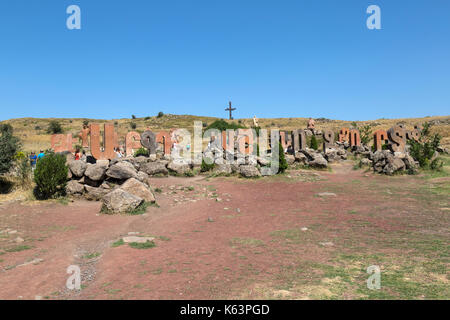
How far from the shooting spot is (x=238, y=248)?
669cm

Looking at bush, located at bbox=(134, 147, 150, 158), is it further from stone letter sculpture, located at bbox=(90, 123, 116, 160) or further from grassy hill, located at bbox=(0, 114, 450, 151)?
grassy hill, located at bbox=(0, 114, 450, 151)

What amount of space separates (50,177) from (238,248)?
9259 mm

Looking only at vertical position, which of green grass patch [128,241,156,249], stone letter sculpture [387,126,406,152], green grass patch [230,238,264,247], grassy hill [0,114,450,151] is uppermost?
grassy hill [0,114,450,151]

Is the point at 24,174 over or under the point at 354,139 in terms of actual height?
under

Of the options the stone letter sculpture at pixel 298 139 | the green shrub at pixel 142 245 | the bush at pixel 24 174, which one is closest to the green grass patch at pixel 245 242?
the green shrub at pixel 142 245

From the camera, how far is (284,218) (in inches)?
377

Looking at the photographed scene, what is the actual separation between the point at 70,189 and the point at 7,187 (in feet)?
11.8

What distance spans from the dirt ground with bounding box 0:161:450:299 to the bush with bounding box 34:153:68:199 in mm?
798

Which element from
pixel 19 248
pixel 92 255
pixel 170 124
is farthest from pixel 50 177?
pixel 170 124

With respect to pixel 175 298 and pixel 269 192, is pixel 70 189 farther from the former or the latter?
pixel 175 298

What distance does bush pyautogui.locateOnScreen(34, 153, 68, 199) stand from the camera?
1200cm

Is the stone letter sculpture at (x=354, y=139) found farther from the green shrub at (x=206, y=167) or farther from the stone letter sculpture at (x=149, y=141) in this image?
the stone letter sculpture at (x=149, y=141)

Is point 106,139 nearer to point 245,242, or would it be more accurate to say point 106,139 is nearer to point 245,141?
point 245,242

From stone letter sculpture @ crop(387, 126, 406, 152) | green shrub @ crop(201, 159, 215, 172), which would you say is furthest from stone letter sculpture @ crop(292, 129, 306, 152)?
green shrub @ crop(201, 159, 215, 172)
